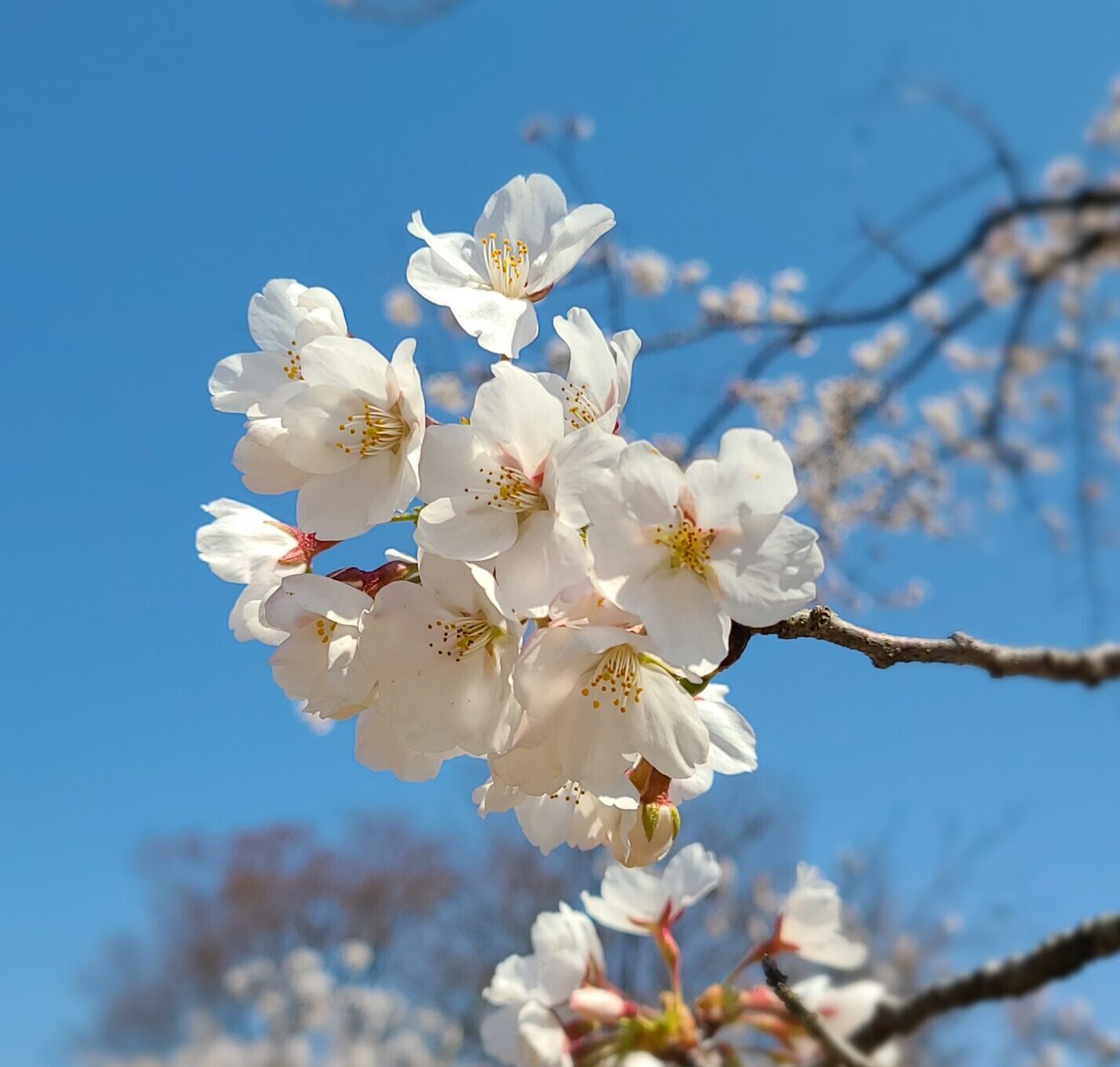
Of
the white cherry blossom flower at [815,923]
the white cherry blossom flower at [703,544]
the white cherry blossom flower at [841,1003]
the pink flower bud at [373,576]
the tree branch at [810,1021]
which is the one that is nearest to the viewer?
the white cherry blossom flower at [703,544]

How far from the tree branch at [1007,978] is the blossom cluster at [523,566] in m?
0.50

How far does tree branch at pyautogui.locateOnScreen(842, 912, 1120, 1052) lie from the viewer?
984mm

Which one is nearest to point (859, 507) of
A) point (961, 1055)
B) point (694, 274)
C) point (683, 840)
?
point (694, 274)

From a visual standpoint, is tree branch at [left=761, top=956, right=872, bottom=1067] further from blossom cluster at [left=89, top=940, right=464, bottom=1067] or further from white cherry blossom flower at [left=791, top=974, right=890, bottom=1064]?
blossom cluster at [left=89, top=940, right=464, bottom=1067]

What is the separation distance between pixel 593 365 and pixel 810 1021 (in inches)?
27.2

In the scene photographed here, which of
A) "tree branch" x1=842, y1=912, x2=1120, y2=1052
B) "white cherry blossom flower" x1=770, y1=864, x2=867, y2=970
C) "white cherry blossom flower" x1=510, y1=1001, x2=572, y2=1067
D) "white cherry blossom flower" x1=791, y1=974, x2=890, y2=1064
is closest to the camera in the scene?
"tree branch" x1=842, y1=912, x2=1120, y2=1052

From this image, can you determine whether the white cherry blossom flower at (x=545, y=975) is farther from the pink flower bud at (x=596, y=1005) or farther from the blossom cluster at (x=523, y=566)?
the blossom cluster at (x=523, y=566)

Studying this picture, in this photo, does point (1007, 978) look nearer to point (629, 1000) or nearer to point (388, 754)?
point (629, 1000)

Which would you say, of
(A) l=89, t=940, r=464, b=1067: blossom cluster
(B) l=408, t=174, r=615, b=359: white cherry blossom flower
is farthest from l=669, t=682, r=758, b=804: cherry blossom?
(A) l=89, t=940, r=464, b=1067: blossom cluster

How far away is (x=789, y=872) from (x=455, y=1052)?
2.82 metres

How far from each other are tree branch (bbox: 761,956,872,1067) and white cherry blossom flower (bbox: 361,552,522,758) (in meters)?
0.36

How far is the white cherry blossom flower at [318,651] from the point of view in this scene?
0.68 meters

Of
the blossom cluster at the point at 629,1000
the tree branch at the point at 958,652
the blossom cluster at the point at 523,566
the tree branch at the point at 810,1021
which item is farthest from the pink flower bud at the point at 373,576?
the blossom cluster at the point at 629,1000

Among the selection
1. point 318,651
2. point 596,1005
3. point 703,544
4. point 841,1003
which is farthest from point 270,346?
point 841,1003
